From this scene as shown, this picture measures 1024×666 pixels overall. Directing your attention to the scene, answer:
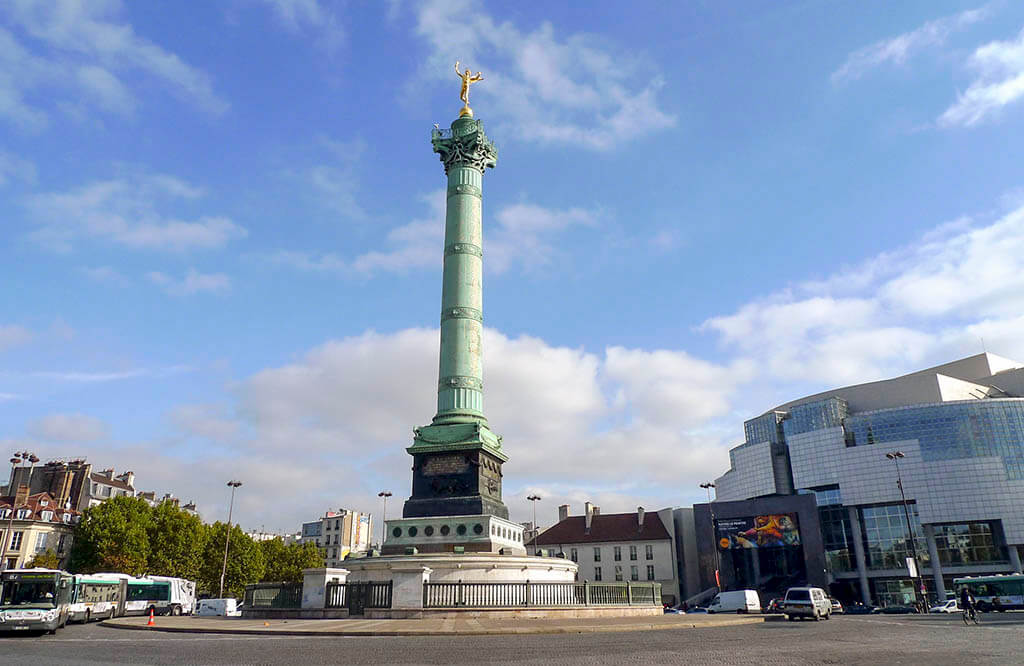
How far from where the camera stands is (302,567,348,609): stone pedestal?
26.8 m

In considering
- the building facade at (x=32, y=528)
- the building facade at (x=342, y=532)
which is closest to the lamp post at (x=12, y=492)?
the building facade at (x=32, y=528)

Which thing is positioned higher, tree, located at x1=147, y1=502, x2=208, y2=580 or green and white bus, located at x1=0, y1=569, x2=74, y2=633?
tree, located at x1=147, y1=502, x2=208, y2=580

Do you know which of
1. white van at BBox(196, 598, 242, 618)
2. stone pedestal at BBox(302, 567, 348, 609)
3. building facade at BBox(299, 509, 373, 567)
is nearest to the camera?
stone pedestal at BBox(302, 567, 348, 609)

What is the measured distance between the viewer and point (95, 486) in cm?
8788

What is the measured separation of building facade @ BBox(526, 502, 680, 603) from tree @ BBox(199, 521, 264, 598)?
92.4 ft

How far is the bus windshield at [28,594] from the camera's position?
72.9 ft

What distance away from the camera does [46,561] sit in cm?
6012

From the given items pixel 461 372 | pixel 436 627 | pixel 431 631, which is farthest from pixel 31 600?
pixel 461 372

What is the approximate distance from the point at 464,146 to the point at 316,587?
2899 centimetres

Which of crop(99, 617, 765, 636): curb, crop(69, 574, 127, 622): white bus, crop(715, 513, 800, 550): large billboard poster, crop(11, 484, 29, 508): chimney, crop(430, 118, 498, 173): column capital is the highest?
crop(430, 118, 498, 173): column capital

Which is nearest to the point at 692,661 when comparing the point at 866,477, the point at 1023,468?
the point at 866,477

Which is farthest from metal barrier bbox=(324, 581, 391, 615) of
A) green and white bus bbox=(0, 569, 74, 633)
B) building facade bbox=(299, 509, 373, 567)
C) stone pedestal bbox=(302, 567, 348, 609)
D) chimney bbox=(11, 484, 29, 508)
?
building facade bbox=(299, 509, 373, 567)

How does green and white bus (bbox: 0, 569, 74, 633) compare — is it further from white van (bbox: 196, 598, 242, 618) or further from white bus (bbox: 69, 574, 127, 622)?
white van (bbox: 196, 598, 242, 618)

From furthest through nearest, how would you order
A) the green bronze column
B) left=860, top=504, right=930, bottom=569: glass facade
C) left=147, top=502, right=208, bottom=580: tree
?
1. left=860, top=504, right=930, bottom=569: glass facade
2. left=147, top=502, right=208, bottom=580: tree
3. the green bronze column
